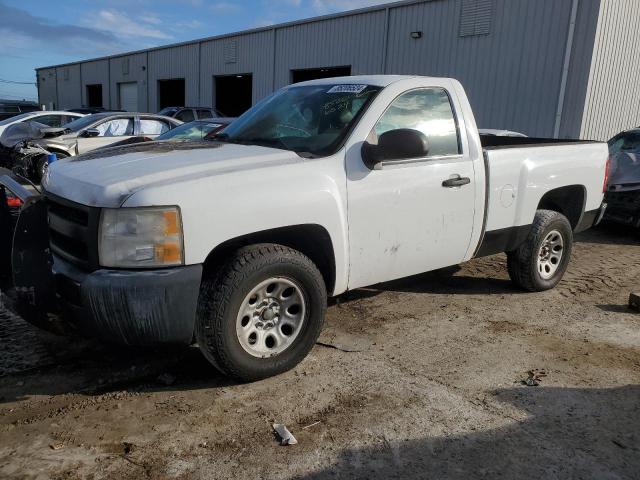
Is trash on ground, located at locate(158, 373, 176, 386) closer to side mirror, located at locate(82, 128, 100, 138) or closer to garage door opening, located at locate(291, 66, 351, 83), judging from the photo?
side mirror, located at locate(82, 128, 100, 138)

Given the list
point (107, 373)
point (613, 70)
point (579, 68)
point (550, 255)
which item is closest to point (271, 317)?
point (107, 373)

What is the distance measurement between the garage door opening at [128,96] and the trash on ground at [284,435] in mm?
32769

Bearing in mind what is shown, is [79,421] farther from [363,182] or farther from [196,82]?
[196,82]

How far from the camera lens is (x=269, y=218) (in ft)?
10.4

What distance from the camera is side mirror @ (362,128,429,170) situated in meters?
3.52

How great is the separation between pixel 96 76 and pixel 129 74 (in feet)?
17.8

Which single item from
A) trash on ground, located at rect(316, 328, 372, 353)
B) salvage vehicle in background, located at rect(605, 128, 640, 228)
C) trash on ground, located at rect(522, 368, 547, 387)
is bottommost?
trash on ground, located at rect(316, 328, 372, 353)

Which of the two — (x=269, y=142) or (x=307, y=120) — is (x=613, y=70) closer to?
(x=307, y=120)

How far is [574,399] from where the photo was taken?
10.9 ft

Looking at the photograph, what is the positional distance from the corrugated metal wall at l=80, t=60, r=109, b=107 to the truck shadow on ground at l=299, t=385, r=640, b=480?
36.8 metres

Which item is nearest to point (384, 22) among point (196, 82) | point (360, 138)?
point (196, 82)

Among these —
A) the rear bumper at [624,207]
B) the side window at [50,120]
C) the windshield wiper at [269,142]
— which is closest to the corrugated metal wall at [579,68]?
the rear bumper at [624,207]

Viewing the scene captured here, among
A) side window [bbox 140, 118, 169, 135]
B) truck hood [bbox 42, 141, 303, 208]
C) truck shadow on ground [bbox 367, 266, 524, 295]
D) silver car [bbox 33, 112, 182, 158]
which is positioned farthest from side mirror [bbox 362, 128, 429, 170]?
side window [bbox 140, 118, 169, 135]

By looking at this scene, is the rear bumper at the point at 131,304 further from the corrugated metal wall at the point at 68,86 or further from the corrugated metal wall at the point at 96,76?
the corrugated metal wall at the point at 68,86
